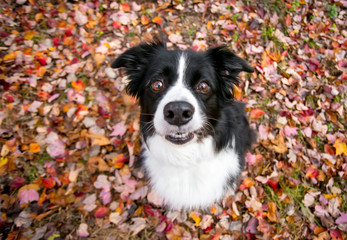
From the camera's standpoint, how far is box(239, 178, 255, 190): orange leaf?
305 centimetres

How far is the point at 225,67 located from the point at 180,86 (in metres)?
0.66

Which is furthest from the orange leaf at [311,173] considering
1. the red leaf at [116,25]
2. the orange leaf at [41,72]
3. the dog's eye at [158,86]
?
the orange leaf at [41,72]

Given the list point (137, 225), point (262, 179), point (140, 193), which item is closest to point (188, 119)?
point (140, 193)

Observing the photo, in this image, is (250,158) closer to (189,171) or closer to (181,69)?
(189,171)

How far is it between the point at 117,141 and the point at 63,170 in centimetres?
87

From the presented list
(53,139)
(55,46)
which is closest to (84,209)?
(53,139)

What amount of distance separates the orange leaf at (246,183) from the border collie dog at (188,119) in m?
0.25

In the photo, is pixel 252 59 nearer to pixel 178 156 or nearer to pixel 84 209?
pixel 178 156

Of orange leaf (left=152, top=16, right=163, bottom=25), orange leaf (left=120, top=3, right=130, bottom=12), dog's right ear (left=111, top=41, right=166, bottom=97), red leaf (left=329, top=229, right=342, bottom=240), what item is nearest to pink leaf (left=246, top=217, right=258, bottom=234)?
red leaf (left=329, top=229, right=342, bottom=240)

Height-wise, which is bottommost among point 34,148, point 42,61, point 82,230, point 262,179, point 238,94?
point 82,230

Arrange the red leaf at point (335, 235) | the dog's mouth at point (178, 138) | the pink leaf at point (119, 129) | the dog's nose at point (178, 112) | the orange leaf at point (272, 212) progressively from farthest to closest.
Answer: the pink leaf at point (119, 129)
the orange leaf at point (272, 212)
the red leaf at point (335, 235)
the dog's mouth at point (178, 138)
the dog's nose at point (178, 112)

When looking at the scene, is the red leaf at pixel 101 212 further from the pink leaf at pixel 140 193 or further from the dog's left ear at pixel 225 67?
the dog's left ear at pixel 225 67

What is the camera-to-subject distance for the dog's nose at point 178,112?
1789mm

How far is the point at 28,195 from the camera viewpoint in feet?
9.21
